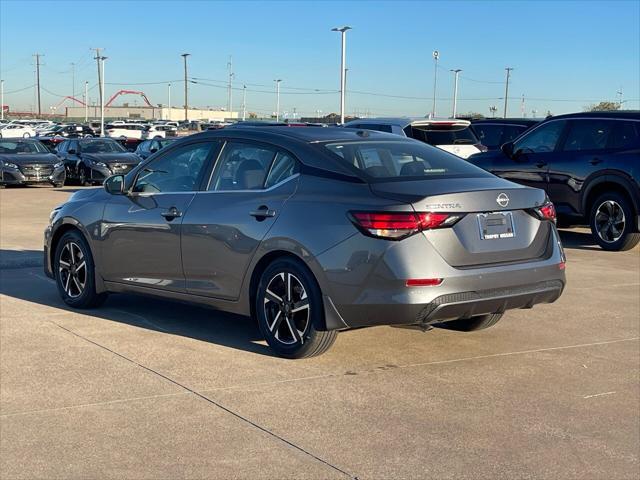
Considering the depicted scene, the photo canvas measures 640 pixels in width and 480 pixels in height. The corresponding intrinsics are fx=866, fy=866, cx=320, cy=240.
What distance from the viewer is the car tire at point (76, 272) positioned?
25.0 ft

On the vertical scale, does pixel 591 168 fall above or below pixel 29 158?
above

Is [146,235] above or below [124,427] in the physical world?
above

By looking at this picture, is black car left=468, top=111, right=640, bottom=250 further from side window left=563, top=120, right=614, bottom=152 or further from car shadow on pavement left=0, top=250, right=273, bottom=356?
car shadow on pavement left=0, top=250, right=273, bottom=356

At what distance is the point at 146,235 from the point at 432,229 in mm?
2632

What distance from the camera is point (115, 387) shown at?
5496 mm

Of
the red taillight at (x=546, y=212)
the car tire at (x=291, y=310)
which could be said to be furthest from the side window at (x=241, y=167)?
the red taillight at (x=546, y=212)

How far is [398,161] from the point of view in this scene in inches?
248

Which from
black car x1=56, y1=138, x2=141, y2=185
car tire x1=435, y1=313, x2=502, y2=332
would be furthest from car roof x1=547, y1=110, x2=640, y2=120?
black car x1=56, y1=138, x2=141, y2=185

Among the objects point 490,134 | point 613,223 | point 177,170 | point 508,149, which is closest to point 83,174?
point 490,134

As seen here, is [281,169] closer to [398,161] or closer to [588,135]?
[398,161]

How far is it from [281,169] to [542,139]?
7735 millimetres

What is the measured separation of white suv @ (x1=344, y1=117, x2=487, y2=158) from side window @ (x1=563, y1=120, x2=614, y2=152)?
2598 mm

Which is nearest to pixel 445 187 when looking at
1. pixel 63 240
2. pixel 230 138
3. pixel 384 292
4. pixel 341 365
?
pixel 384 292

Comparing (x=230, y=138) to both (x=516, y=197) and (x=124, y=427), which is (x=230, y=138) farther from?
(x=124, y=427)
